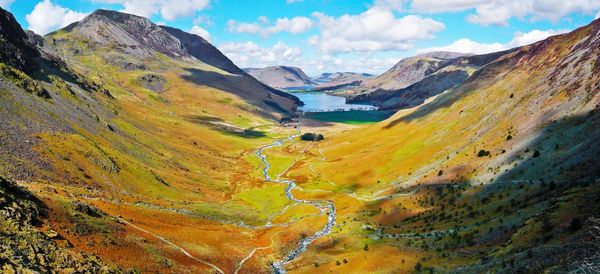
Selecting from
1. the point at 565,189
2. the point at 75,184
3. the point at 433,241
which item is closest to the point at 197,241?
the point at 75,184

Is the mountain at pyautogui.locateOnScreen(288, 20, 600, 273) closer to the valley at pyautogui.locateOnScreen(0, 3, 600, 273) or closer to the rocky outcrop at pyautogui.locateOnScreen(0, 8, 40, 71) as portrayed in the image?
the valley at pyautogui.locateOnScreen(0, 3, 600, 273)

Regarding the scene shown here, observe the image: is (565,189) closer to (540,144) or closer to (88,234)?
(540,144)

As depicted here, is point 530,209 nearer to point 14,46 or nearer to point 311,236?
point 311,236

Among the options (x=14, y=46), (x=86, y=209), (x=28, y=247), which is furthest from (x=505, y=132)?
(x=14, y=46)

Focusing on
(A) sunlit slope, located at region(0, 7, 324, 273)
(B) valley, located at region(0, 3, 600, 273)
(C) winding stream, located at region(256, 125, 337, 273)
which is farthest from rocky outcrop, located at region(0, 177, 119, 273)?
(C) winding stream, located at region(256, 125, 337, 273)

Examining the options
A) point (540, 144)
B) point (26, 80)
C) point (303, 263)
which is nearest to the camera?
point (303, 263)

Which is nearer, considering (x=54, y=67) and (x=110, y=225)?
(x=110, y=225)
